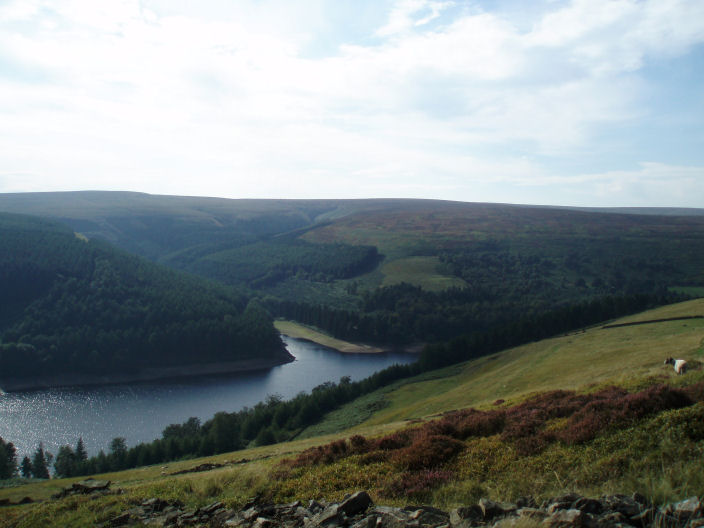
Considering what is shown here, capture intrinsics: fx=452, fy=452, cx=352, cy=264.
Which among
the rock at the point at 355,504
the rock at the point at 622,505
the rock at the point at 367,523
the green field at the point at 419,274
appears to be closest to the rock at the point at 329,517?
the rock at the point at 355,504

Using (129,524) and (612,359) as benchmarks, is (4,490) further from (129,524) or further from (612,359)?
(612,359)

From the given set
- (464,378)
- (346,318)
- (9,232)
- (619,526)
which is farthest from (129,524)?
(9,232)

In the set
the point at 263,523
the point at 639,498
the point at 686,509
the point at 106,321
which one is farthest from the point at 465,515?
the point at 106,321

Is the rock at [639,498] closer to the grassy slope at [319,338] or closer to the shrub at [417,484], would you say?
the shrub at [417,484]

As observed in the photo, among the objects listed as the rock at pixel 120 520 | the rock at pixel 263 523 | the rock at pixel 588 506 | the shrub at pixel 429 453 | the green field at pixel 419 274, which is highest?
the rock at pixel 588 506

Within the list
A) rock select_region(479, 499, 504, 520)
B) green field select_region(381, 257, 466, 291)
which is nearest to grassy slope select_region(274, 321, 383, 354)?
green field select_region(381, 257, 466, 291)

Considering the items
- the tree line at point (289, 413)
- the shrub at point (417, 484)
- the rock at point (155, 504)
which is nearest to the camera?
the shrub at point (417, 484)

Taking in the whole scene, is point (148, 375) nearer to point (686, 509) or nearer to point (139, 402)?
point (139, 402)
